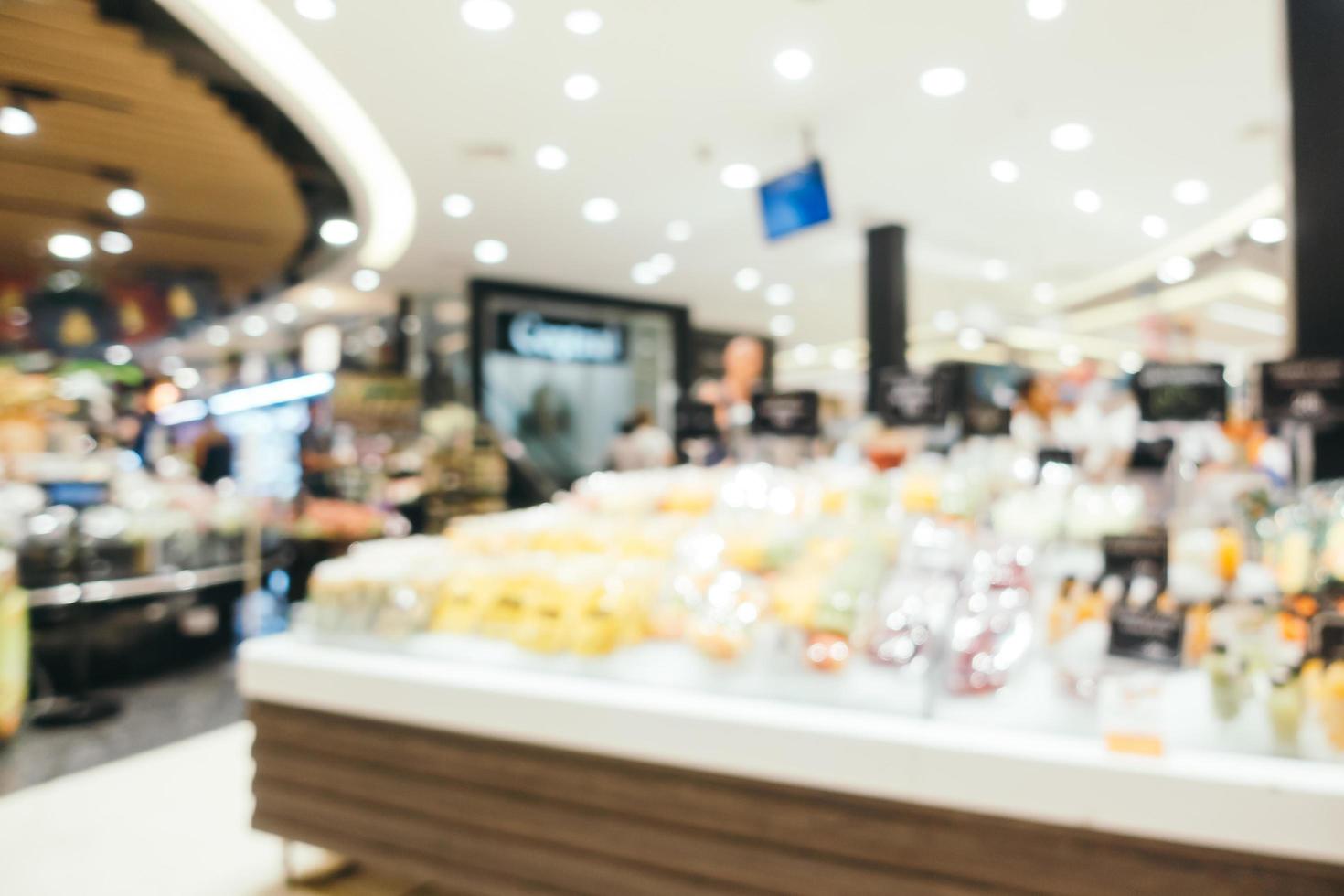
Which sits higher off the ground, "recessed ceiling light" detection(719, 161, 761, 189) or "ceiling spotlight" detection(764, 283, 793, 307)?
"recessed ceiling light" detection(719, 161, 761, 189)

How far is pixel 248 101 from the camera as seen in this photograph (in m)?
4.90

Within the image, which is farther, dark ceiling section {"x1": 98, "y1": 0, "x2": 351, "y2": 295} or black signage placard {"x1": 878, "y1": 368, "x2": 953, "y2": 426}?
dark ceiling section {"x1": 98, "y1": 0, "x2": 351, "y2": 295}

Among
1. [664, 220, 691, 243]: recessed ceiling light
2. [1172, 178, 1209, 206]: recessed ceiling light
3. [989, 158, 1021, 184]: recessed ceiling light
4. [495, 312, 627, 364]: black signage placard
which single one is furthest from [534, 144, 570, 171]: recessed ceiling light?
[1172, 178, 1209, 206]: recessed ceiling light

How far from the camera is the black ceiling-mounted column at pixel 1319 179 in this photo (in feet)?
8.22

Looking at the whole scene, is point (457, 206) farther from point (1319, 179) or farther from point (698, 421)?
point (1319, 179)

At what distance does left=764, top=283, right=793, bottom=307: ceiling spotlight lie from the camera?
10.6 metres

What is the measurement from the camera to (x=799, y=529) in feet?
8.18

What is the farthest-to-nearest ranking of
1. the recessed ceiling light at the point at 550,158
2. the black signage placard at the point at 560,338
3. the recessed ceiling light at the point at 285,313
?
the recessed ceiling light at the point at 285,313
the black signage placard at the point at 560,338
the recessed ceiling light at the point at 550,158

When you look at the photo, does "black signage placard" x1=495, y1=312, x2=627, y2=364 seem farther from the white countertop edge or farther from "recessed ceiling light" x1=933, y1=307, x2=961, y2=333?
the white countertop edge

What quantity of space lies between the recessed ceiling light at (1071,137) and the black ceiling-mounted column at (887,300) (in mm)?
1992

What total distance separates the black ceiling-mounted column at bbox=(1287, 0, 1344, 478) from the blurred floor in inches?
116

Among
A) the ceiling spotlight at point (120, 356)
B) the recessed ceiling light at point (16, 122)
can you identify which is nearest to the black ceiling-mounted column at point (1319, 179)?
the recessed ceiling light at point (16, 122)

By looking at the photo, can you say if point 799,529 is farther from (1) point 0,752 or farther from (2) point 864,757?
(1) point 0,752

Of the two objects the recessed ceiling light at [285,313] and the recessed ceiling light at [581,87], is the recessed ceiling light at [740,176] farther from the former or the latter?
the recessed ceiling light at [285,313]
